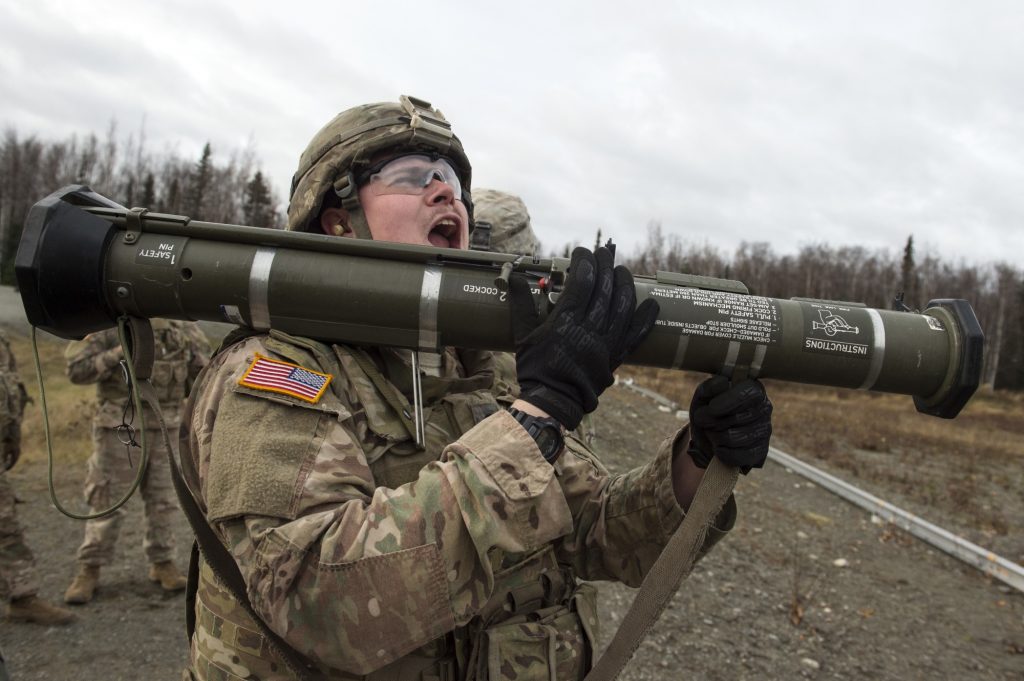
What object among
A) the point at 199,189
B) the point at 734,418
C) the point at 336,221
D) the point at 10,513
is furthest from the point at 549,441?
the point at 199,189

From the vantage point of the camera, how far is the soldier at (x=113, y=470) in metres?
5.04

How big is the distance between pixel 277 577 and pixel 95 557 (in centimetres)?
465

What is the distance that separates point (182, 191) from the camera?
165 ft

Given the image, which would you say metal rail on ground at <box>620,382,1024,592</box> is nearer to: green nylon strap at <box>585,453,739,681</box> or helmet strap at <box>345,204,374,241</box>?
green nylon strap at <box>585,453,739,681</box>

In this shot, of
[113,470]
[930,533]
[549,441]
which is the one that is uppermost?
[549,441]

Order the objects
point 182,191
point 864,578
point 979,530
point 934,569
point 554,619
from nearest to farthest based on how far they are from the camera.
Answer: point 554,619
point 864,578
point 934,569
point 979,530
point 182,191

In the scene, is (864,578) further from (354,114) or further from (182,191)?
(182,191)

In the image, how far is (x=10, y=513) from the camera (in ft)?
15.1

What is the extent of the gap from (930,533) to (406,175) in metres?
7.87

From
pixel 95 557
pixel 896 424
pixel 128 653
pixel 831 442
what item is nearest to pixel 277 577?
pixel 128 653

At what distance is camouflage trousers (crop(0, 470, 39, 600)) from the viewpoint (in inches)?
178

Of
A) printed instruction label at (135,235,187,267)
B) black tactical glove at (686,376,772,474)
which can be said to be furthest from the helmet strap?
black tactical glove at (686,376,772,474)

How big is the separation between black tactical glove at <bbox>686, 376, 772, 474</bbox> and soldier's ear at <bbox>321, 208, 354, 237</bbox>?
1362 mm

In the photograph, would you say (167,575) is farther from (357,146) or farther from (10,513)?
(357,146)
